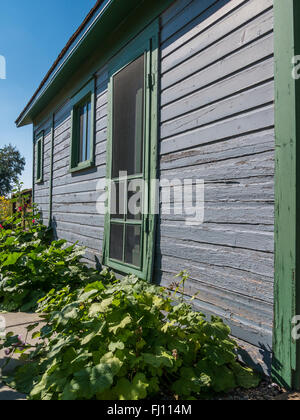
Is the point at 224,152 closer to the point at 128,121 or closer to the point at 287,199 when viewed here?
the point at 287,199

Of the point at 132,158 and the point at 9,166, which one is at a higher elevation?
the point at 9,166

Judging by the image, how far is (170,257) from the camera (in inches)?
109

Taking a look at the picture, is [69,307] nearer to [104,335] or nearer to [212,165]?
[104,335]

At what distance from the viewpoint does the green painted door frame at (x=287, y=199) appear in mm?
1714

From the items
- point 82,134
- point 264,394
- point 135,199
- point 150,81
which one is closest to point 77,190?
point 82,134

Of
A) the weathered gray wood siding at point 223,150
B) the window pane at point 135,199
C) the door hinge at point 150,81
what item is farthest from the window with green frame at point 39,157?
the weathered gray wood siding at point 223,150

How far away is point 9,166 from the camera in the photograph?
38.8m

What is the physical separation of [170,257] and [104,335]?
108cm

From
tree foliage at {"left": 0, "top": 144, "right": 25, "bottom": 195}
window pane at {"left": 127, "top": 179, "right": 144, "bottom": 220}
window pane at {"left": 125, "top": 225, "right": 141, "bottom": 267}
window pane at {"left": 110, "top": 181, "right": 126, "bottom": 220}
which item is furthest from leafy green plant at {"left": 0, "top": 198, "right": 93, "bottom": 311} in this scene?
tree foliage at {"left": 0, "top": 144, "right": 25, "bottom": 195}

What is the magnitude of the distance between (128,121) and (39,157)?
4.77 metres

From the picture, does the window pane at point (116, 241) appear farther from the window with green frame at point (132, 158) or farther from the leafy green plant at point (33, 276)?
the leafy green plant at point (33, 276)

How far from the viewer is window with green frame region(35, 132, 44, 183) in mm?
7555

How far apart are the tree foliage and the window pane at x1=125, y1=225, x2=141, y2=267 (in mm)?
36360

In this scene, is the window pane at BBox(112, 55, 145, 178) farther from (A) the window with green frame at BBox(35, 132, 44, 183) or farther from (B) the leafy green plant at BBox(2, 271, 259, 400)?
(A) the window with green frame at BBox(35, 132, 44, 183)
